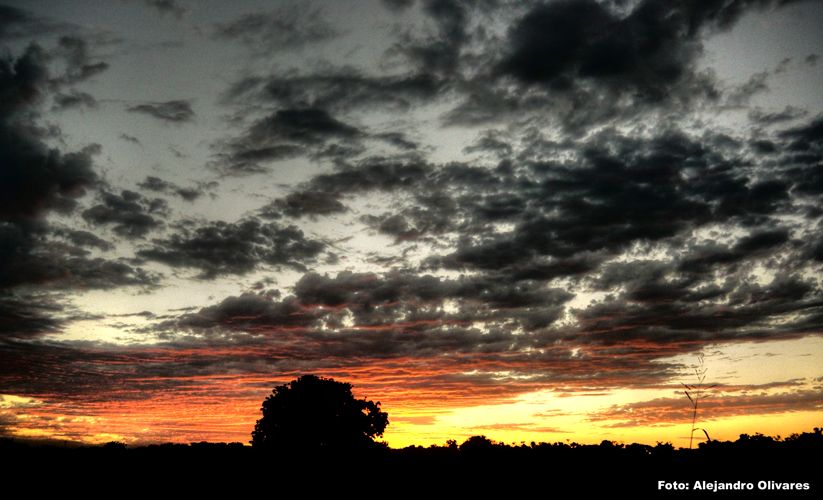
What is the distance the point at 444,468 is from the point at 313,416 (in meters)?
50.0

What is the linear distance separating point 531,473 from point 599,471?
2087mm

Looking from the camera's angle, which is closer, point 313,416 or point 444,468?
point 444,468

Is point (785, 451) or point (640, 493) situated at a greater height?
point (785, 451)

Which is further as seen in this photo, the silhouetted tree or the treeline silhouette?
the silhouetted tree

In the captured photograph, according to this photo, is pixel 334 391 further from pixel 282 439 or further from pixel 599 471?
pixel 599 471

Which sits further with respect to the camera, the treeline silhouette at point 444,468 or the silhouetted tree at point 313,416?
the silhouetted tree at point 313,416

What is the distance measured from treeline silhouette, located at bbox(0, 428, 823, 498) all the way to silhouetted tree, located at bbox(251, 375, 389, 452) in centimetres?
4703

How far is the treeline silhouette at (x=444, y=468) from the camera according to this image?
48.9ft

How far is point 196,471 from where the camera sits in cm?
1551

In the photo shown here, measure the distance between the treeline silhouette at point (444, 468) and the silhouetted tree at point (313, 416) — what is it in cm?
4703

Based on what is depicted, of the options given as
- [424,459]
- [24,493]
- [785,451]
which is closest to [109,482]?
[24,493]

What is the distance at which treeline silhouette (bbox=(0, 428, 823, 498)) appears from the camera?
1491 cm

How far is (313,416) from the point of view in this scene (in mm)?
63938

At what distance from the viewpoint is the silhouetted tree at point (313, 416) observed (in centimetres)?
6284
